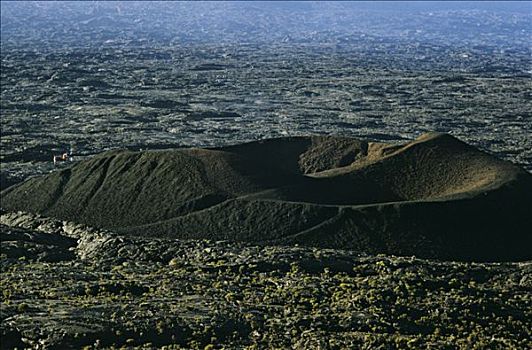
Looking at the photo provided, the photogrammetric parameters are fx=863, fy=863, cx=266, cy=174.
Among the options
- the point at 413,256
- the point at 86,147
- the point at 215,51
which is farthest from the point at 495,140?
the point at 215,51

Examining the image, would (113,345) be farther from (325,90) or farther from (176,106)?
(325,90)

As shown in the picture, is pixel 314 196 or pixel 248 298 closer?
pixel 248 298

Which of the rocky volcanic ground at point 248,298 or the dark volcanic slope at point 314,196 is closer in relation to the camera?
the rocky volcanic ground at point 248,298

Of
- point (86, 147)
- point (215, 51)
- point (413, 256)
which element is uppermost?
point (413, 256)

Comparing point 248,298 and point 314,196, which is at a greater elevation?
point 248,298

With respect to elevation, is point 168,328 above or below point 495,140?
above

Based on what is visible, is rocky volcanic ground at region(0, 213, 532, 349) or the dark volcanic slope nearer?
rocky volcanic ground at region(0, 213, 532, 349)

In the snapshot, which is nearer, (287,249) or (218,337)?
(218,337)

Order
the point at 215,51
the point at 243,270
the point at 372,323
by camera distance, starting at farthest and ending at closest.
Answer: the point at 215,51, the point at 243,270, the point at 372,323
